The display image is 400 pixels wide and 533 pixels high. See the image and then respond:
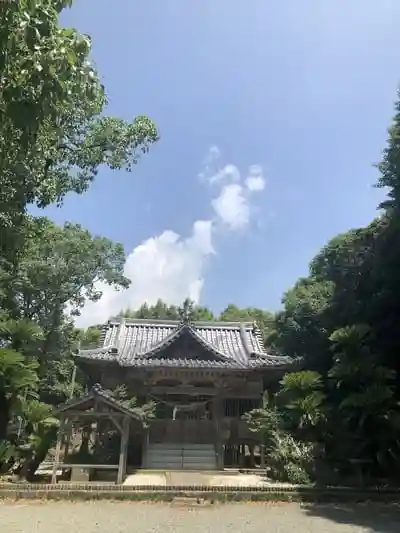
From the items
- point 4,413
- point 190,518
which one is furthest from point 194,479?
point 4,413

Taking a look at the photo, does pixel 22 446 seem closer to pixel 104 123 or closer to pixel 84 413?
pixel 84 413

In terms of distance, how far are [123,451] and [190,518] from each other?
4691 mm

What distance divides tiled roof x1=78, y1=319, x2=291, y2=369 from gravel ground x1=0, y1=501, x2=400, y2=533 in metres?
7.41

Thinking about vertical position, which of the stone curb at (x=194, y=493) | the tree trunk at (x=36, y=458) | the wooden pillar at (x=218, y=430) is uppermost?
the wooden pillar at (x=218, y=430)

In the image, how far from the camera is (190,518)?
8.94 meters

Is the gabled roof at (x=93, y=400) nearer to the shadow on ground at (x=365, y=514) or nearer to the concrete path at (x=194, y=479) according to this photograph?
the concrete path at (x=194, y=479)

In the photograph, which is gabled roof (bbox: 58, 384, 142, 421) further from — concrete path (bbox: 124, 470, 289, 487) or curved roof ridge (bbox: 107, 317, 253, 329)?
curved roof ridge (bbox: 107, 317, 253, 329)

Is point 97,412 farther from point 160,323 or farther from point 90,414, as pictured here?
point 160,323

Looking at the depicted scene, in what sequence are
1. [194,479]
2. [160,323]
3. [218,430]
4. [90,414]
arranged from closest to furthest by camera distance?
[90,414] → [194,479] → [218,430] → [160,323]

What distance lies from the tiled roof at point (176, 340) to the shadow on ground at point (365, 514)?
7.40m

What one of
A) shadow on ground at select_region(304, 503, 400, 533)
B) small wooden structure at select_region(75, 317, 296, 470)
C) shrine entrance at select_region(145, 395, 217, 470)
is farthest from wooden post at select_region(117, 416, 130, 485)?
shadow on ground at select_region(304, 503, 400, 533)

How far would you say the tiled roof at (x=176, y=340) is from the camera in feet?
58.1

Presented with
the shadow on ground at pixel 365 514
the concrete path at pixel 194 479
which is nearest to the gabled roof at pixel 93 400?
the concrete path at pixel 194 479

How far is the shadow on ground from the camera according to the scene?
848 cm
